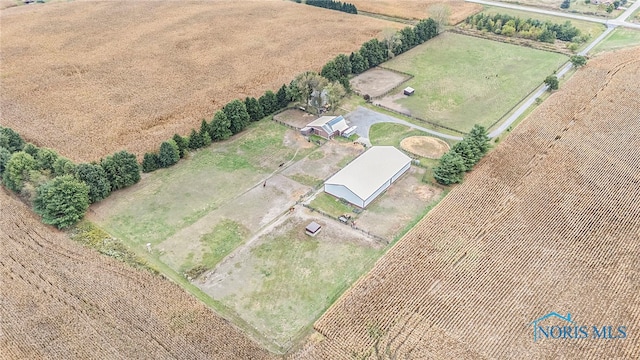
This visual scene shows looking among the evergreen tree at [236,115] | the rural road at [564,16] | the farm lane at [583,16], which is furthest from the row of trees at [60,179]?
the farm lane at [583,16]

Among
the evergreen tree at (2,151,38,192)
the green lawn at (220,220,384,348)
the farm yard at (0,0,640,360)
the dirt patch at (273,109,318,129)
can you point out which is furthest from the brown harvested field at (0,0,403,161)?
the green lawn at (220,220,384,348)

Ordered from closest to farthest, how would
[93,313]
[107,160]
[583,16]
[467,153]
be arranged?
[93,313]
[107,160]
[467,153]
[583,16]

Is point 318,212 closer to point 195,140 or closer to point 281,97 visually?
point 195,140

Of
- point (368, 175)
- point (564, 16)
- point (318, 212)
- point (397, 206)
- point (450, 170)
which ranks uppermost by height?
point (368, 175)

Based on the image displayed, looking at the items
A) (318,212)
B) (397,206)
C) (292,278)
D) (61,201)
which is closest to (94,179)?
(61,201)

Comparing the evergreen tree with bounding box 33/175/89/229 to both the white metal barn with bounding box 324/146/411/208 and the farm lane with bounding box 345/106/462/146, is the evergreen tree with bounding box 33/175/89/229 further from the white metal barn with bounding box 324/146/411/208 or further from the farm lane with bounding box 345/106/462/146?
the farm lane with bounding box 345/106/462/146

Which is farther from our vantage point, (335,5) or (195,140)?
(335,5)

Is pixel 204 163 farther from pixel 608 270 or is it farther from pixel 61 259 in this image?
pixel 608 270
